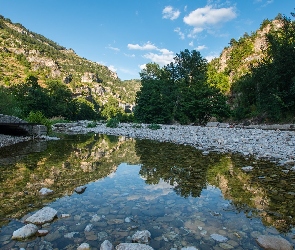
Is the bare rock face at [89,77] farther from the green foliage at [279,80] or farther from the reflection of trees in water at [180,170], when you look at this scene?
the reflection of trees in water at [180,170]

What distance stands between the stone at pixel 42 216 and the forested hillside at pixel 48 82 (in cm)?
1950

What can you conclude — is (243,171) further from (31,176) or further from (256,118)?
(256,118)

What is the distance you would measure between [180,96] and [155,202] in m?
34.7

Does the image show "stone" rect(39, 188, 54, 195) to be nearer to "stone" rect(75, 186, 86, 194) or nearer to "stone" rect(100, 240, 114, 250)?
"stone" rect(75, 186, 86, 194)

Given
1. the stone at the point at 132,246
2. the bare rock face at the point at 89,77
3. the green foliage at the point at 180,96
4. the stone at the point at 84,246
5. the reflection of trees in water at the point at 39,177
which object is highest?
the bare rock face at the point at 89,77

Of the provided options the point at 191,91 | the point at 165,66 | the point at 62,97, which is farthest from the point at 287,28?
the point at 62,97

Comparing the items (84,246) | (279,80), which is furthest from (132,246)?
(279,80)

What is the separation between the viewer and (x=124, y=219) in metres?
3.37

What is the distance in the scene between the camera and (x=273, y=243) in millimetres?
2637

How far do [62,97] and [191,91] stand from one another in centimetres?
4846

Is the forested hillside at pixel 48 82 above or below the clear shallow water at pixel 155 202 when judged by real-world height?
above

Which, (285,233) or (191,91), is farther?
(191,91)

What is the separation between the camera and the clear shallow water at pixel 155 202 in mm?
2859

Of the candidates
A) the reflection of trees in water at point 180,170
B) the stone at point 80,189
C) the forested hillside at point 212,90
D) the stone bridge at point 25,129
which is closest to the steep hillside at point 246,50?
the forested hillside at point 212,90
